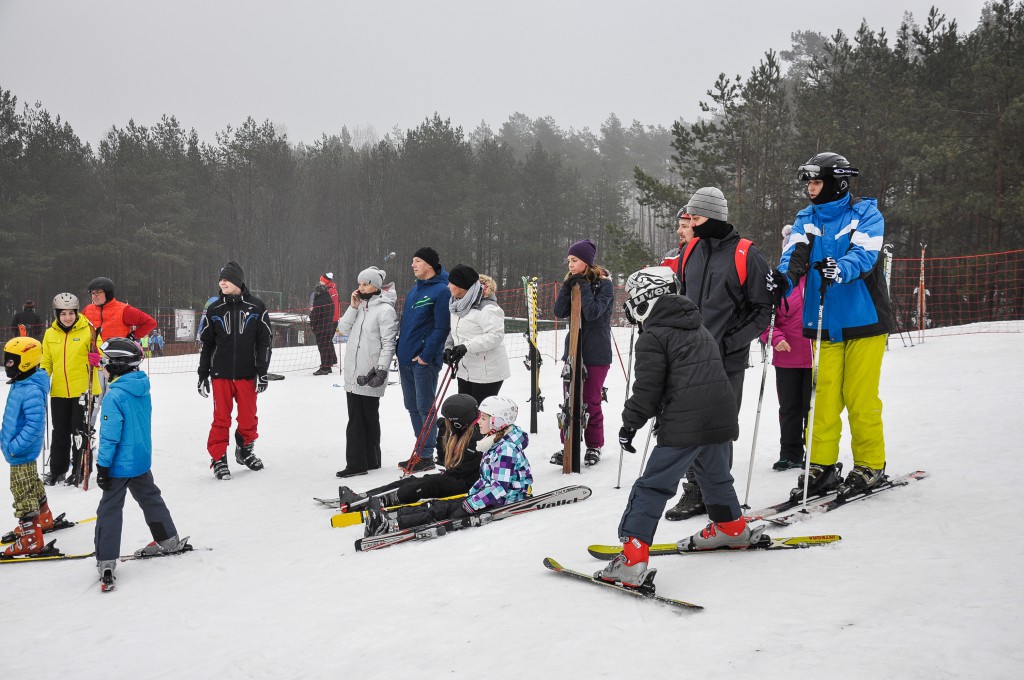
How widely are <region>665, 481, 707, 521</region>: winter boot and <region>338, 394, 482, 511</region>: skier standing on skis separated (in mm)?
1446

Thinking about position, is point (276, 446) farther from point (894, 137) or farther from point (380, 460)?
point (894, 137)

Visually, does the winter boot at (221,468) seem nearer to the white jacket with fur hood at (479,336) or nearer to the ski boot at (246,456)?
the ski boot at (246,456)

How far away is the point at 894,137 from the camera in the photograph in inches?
886

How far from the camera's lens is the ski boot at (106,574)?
14.5 ft

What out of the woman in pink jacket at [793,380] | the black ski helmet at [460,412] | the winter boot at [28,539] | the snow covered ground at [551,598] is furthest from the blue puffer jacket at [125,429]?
the woman in pink jacket at [793,380]

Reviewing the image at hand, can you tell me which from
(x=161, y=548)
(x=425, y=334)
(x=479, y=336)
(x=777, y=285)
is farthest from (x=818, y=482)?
(x=161, y=548)

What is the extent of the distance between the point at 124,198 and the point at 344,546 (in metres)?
37.1

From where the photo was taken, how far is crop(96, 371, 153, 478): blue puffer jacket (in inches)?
181

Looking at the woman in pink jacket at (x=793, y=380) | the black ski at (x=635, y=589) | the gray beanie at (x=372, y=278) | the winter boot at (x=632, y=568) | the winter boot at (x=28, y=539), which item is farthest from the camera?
the gray beanie at (x=372, y=278)

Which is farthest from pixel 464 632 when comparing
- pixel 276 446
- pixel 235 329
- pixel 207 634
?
pixel 276 446

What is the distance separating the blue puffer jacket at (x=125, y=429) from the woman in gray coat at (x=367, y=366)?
7.70ft

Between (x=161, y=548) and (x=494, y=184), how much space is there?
39441 millimetres

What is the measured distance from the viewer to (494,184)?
43000mm

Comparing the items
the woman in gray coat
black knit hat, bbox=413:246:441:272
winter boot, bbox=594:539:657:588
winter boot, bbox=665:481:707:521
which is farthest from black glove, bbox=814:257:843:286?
the woman in gray coat
